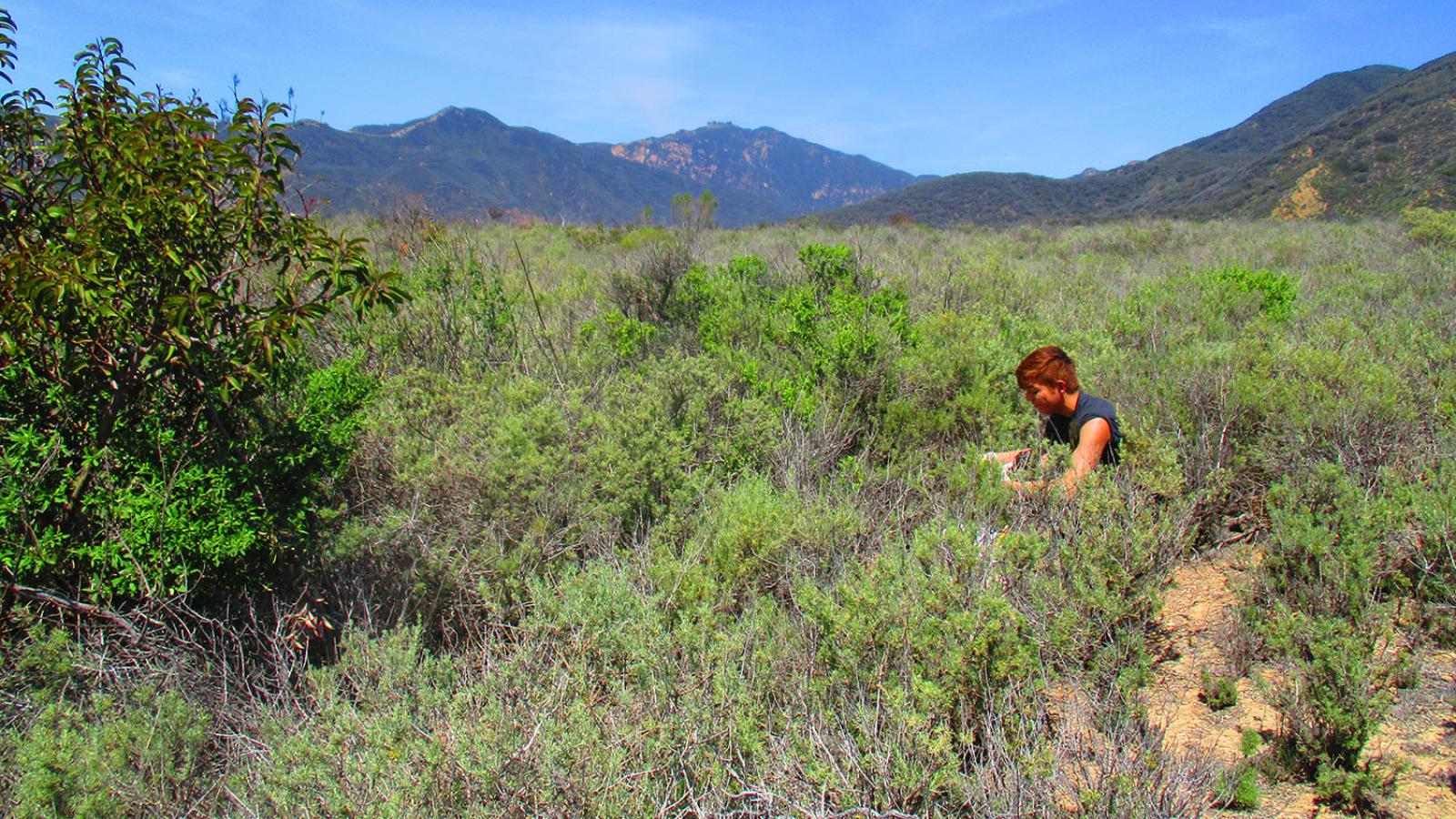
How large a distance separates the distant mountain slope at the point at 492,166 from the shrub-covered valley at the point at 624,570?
69.1 meters

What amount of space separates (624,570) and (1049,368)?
2.37 meters

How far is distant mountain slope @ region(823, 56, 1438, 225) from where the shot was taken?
32969 millimetres

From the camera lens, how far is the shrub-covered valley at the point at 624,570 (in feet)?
6.61

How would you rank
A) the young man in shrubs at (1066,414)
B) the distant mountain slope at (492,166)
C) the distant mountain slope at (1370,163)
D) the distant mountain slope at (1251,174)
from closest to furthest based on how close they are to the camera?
1. the young man in shrubs at (1066,414)
2. the distant mountain slope at (1370,163)
3. the distant mountain slope at (1251,174)
4. the distant mountain slope at (492,166)

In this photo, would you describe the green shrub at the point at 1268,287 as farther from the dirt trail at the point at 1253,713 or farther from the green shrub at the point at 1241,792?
the green shrub at the point at 1241,792

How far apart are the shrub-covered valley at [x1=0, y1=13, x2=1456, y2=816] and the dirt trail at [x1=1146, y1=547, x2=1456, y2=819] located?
0.01 meters

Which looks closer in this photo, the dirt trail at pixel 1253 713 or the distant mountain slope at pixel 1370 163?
the dirt trail at pixel 1253 713

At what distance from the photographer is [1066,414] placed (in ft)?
12.9

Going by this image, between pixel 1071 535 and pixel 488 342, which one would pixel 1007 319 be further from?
pixel 488 342

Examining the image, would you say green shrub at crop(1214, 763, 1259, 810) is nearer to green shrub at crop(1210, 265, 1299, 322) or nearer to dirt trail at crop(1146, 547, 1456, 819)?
dirt trail at crop(1146, 547, 1456, 819)

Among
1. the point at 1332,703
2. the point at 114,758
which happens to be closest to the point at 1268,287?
the point at 1332,703

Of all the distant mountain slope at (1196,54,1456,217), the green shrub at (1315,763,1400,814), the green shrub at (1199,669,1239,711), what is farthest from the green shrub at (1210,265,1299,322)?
the distant mountain slope at (1196,54,1456,217)

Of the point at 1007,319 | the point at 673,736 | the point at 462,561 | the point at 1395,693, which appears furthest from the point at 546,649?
the point at 1007,319

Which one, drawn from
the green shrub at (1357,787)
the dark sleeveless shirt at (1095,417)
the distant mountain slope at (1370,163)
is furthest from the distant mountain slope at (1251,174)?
the green shrub at (1357,787)
